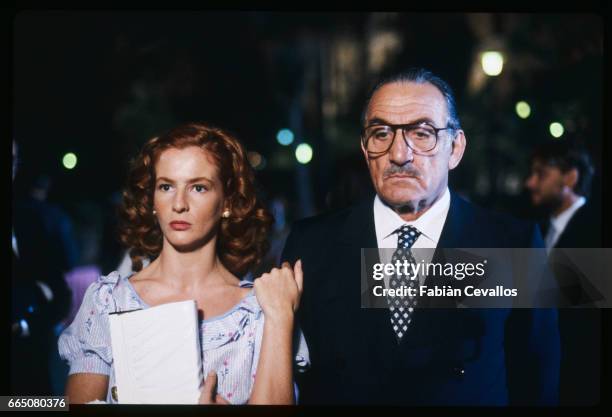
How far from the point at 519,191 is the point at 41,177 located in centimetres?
277

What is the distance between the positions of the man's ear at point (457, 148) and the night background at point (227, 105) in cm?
7

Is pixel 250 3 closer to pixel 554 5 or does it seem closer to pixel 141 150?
pixel 141 150

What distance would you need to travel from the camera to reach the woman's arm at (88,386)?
3443 mm

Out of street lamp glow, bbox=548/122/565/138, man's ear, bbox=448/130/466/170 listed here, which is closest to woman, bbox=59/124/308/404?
man's ear, bbox=448/130/466/170

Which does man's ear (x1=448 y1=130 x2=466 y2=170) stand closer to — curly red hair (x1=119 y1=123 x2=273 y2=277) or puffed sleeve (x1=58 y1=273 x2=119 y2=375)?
curly red hair (x1=119 y1=123 x2=273 y2=277)

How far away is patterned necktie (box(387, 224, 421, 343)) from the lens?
3539mm

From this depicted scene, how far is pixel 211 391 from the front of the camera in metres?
3.40

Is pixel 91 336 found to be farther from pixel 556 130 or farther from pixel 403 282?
pixel 556 130

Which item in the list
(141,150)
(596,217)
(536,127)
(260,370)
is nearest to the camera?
(260,370)

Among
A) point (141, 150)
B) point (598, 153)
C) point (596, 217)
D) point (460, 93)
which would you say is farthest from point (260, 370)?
point (598, 153)

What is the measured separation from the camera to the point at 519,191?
13.8 feet

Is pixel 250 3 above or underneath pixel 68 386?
above

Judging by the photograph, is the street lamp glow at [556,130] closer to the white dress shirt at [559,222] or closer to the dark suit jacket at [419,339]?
the white dress shirt at [559,222]

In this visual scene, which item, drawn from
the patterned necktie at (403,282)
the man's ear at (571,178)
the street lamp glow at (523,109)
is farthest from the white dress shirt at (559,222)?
the patterned necktie at (403,282)
